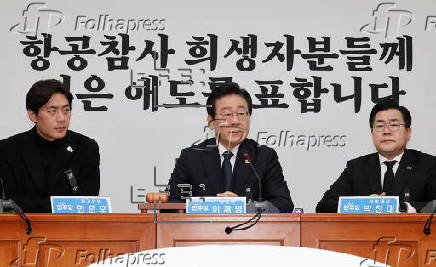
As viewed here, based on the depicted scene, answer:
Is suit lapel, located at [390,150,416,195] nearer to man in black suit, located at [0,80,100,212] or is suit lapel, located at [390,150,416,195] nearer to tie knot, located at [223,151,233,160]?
tie knot, located at [223,151,233,160]

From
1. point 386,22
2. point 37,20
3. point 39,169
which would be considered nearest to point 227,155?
point 39,169

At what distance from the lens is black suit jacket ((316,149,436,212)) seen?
3.38m

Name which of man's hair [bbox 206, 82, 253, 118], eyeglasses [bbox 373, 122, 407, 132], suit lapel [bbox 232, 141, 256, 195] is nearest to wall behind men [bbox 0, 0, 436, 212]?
man's hair [bbox 206, 82, 253, 118]

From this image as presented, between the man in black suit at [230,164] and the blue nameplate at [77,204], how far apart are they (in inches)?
29.6

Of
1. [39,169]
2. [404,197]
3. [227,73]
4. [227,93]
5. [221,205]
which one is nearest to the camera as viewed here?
[221,205]

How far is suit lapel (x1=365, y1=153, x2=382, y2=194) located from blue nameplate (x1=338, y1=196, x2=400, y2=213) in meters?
0.84

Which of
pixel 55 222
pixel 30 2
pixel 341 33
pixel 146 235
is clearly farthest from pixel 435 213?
pixel 30 2

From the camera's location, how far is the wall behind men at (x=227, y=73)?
14.6 feet

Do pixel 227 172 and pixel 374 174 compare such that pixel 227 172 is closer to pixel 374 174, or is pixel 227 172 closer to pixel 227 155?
pixel 227 155

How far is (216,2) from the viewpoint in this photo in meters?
4.53

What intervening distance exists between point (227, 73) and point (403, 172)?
5.03 feet

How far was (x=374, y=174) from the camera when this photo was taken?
139 inches

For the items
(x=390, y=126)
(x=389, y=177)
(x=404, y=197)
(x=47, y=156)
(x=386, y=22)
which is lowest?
(x=404, y=197)

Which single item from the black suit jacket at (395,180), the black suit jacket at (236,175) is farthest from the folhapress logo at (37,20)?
the black suit jacket at (395,180)
